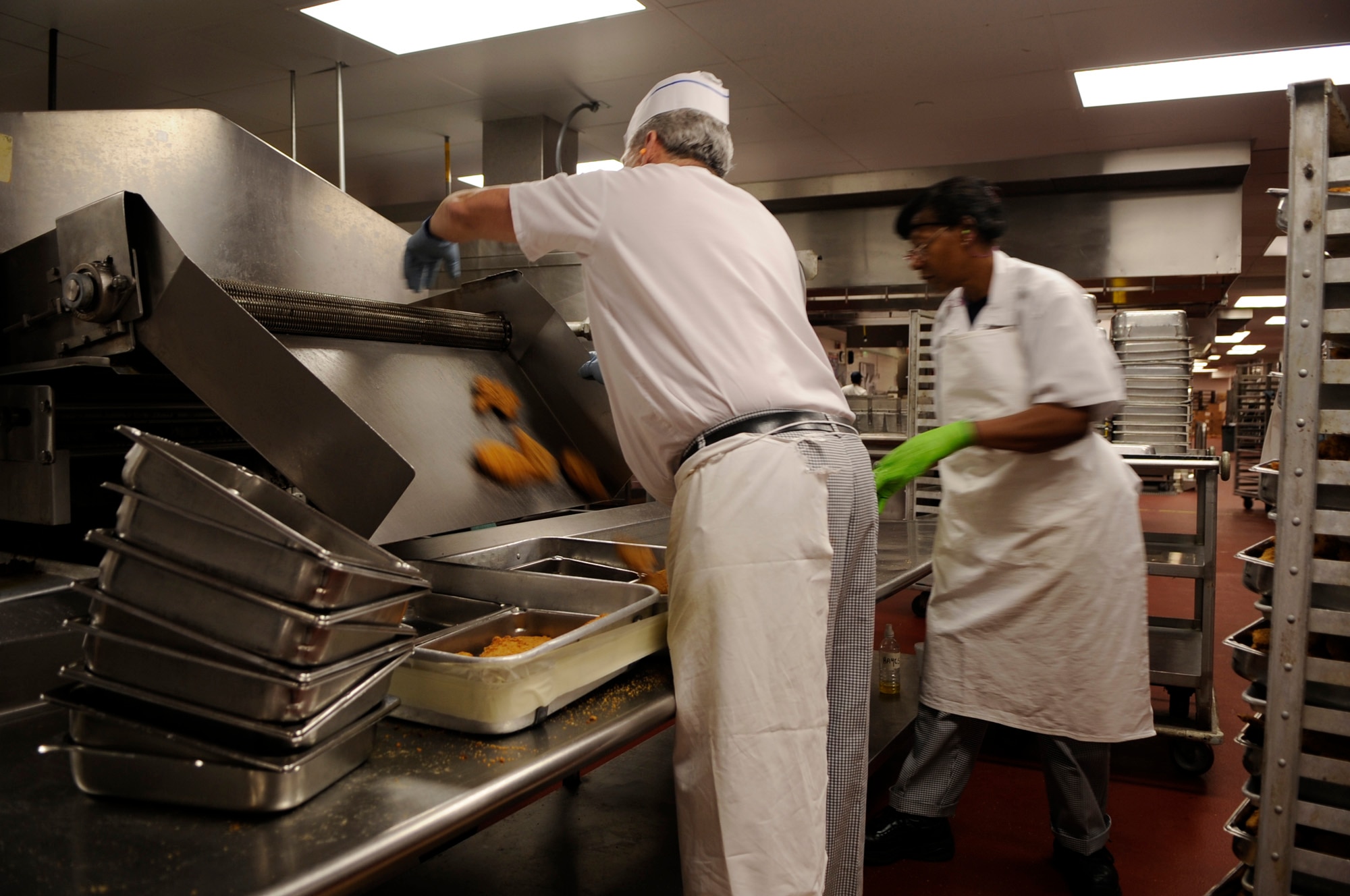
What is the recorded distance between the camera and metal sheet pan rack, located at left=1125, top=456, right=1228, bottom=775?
3.07m

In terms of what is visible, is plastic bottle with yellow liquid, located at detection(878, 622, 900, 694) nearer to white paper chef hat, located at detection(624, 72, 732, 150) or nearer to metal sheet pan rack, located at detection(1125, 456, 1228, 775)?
metal sheet pan rack, located at detection(1125, 456, 1228, 775)

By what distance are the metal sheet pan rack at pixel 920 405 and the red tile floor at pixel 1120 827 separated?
193 cm

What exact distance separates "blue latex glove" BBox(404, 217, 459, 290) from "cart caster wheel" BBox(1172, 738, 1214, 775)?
2926mm

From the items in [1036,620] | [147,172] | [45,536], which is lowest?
[1036,620]

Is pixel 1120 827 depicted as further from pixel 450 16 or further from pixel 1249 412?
pixel 1249 412

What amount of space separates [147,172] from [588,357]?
114cm

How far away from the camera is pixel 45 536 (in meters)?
1.85

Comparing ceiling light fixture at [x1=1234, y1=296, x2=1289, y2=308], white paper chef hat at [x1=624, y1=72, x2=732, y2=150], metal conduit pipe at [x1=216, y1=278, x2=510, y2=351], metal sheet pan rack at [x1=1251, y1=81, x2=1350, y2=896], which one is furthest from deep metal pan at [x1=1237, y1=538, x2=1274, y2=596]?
ceiling light fixture at [x1=1234, y1=296, x2=1289, y2=308]

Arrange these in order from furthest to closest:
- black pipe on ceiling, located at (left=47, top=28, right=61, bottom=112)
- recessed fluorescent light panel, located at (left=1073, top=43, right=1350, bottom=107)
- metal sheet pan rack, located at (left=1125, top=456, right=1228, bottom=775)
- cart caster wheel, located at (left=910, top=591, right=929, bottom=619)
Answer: cart caster wheel, located at (left=910, top=591, right=929, bottom=619) → recessed fluorescent light panel, located at (left=1073, top=43, right=1350, bottom=107) → black pipe on ceiling, located at (left=47, top=28, right=61, bottom=112) → metal sheet pan rack, located at (left=1125, top=456, right=1228, bottom=775)

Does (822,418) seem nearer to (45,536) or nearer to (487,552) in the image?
(487,552)

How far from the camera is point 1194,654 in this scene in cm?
312

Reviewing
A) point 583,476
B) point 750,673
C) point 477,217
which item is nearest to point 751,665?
point 750,673

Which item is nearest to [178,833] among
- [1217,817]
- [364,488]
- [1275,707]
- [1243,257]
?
[364,488]

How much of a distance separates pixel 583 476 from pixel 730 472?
3.18 feet
